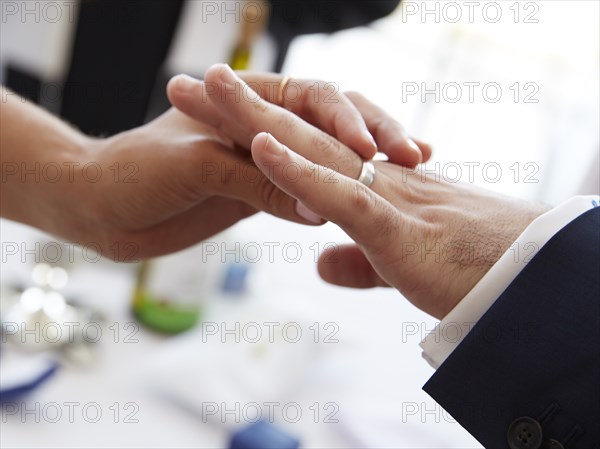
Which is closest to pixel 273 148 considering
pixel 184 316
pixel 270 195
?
pixel 270 195

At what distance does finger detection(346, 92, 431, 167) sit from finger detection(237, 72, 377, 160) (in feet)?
0.12

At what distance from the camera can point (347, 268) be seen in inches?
33.7

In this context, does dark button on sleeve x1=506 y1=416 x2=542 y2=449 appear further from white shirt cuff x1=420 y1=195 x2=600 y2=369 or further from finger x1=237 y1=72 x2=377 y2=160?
finger x1=237 y1=72 x2=377 y2=160

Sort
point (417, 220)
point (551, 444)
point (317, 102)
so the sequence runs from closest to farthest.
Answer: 1. point (551, 444)
2. point (417, 220)
3. point (317, 102)

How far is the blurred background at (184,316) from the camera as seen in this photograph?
70cm

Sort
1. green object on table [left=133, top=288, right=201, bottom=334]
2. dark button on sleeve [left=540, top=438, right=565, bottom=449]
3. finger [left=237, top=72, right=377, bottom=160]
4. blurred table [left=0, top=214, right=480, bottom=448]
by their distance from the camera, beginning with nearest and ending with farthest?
dark button on sleeve [left=540, top=438, right=565, bottom=449], blurred table [left=0, top=214, right=480, bottom=448], finger [left=237, top=72, right=377, bottom=160], green object on table [left=133, top=288, right=201, bottom=334]

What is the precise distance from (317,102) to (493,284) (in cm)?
35

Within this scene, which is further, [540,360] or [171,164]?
[171,164]

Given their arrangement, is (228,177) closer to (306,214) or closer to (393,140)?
(306,214)

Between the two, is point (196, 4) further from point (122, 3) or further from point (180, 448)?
point (180, 448)

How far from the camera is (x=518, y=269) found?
23.7 inches

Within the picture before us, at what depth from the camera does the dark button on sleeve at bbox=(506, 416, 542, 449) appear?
55cm

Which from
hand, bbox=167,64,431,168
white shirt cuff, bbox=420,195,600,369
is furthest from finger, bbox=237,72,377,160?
white shirt cuff, bbox=420,195,600,369

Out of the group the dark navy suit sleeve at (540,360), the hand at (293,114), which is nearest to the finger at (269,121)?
the hand at (293,114)
